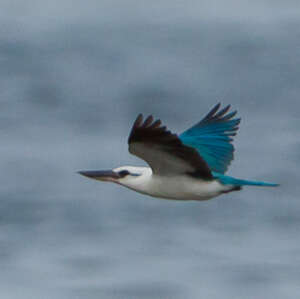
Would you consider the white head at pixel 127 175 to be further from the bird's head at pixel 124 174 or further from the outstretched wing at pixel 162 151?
the outstretched wing at pixel 162 151

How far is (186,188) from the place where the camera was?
13.0 meters

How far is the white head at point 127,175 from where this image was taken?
13.2 meters

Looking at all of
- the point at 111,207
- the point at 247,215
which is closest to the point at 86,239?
the point at 111,207

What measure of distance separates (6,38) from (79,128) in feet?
22.6

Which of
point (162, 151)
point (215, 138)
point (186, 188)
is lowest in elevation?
point (186, 188)

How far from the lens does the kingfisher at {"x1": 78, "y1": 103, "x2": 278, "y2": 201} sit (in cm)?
1230

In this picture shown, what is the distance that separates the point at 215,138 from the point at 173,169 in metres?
1.26

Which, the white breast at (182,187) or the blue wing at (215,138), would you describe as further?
the blue wing at (215,138)

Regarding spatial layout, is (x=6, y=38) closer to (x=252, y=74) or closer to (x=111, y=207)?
(x=252, y=74)

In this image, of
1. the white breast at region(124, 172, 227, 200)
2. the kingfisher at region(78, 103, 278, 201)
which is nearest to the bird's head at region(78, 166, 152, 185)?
the kingfisher at region(78, 103, 278, 201)

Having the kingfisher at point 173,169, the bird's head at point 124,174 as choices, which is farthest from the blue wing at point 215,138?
the bird's head at point 124,174

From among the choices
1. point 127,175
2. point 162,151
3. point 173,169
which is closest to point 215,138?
point 127,175

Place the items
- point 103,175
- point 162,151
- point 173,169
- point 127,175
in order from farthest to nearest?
point 103,175
point 127,175
point 173,169
point 162,151

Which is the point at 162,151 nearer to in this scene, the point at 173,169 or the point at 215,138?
the point at 173,169
